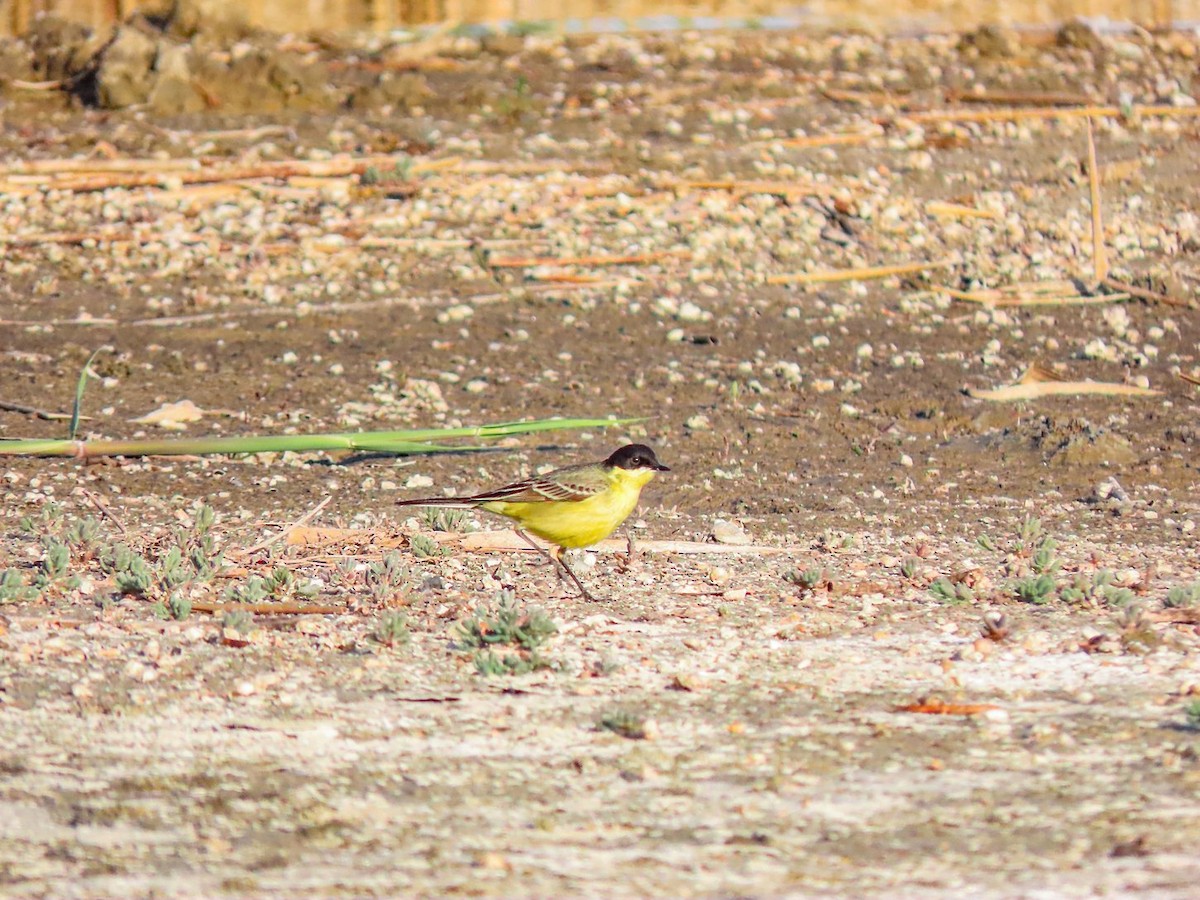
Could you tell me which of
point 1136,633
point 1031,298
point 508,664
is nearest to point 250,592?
point 508,664

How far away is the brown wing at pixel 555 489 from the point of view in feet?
21.5

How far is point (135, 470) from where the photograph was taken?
8.02 m

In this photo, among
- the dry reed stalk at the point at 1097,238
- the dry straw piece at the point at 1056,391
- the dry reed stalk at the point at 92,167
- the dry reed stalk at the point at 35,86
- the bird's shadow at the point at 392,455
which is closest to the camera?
the bird's shadow at the point at 392,455

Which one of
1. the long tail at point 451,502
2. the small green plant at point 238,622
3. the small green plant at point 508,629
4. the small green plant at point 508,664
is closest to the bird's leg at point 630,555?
the long tail at point 451,502

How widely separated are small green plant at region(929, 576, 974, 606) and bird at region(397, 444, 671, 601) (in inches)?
47.9

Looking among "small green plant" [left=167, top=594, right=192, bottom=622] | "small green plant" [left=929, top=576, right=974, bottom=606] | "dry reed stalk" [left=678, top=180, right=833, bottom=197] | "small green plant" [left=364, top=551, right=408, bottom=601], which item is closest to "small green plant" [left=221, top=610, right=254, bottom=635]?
"small green plant" [left=167, top=594, right=192, bottom=622]

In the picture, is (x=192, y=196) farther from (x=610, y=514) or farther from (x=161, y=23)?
(x=610, y=514)

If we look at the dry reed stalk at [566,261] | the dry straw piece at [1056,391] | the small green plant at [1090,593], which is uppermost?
the small green plant at [1090,593]

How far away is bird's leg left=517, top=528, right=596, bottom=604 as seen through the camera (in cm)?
628

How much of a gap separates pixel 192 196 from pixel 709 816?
7.74 metres

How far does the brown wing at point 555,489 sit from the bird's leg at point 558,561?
0.79 feet

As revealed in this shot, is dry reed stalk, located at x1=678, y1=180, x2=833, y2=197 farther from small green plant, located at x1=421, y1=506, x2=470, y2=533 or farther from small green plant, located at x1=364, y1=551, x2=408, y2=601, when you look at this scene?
small green plant, located at x1=364, y1=551, x2=408, y2=601

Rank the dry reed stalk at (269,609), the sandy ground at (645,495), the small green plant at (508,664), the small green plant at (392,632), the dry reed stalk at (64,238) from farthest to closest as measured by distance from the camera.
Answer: the dry reed stalk at (64,238) → the dry reed stalk at (269,609) → the small green plant at (392,632) → the small green plant at (508,664) → the sandy ground at (645,495)

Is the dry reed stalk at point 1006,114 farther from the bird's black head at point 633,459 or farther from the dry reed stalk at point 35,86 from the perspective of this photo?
the bird's black head at point 633,459
